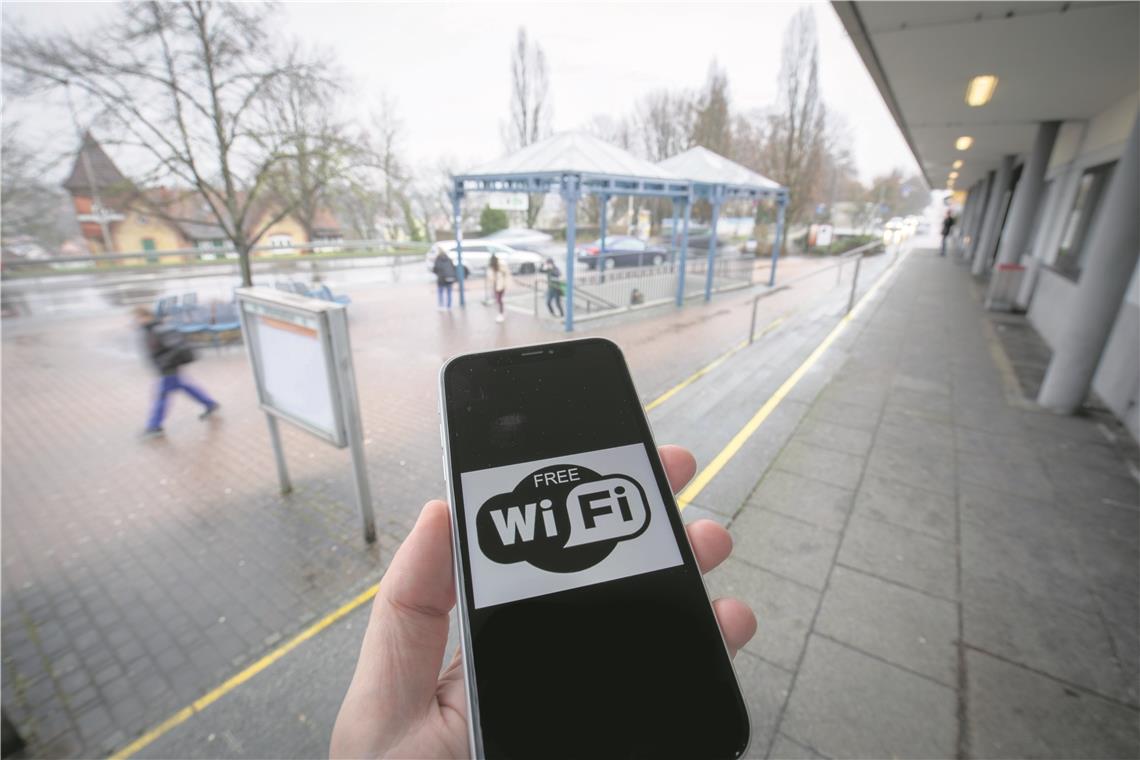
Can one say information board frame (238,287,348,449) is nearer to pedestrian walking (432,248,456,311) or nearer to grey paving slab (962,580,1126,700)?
grey paving slab (962,580,1126,700)

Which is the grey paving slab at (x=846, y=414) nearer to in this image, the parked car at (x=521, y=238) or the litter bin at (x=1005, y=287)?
the litter bin at (x=1005, y=287)

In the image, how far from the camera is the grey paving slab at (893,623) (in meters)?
2.63

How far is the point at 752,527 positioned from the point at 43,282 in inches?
1087

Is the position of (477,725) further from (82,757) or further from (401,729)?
(82,757)

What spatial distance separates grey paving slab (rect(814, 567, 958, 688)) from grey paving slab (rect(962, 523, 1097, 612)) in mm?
493

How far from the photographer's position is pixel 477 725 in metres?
1.02

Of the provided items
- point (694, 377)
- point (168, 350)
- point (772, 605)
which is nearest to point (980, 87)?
point (694, 377)

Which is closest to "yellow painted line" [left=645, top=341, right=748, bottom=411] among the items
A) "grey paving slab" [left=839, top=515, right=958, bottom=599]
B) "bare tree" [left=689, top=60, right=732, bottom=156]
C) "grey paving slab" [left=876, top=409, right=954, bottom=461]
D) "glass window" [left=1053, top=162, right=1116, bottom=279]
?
"grey paving slab" [left=876, top=409, right=954, bottom=461]

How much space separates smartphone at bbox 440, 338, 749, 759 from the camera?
103cm

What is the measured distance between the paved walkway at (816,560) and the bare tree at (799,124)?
30080 millimetres

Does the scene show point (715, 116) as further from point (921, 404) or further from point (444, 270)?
point (921, 404)

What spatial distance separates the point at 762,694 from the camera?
2.45m

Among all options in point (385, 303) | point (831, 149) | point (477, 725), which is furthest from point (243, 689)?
point (831, 149)

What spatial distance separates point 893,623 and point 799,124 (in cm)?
3614
